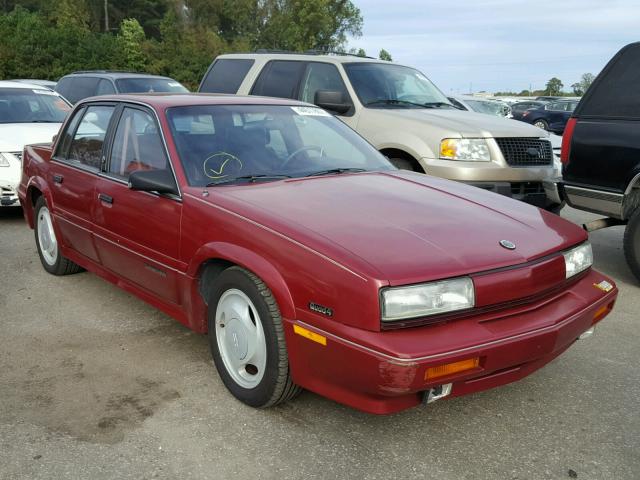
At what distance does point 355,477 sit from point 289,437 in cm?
42

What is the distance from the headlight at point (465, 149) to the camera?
622 cm

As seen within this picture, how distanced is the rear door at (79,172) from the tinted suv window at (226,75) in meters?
3.32

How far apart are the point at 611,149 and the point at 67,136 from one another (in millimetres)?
4240

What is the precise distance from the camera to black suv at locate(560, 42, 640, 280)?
5156 millimetres

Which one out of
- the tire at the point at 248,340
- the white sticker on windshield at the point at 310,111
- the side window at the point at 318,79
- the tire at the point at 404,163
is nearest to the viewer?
the tire at the point at 248,340

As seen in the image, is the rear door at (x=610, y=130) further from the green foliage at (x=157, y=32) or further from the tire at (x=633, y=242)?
the green foliage at (x=157, y=32)

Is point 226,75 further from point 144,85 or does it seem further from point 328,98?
point 144,85

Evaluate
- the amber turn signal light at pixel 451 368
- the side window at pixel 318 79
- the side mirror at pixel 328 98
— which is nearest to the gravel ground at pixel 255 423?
the amber turn signal light at pixel 451 368

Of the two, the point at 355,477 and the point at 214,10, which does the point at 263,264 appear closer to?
the point at 355,477

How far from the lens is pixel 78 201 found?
4.56 metres

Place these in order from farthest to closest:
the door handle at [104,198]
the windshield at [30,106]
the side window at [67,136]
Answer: the windshield at [30,106] → the side window at [67,136] → the door handle at [104,198]

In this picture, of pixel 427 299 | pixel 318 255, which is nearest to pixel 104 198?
pixel 318 255

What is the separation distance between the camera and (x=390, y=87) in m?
7.39

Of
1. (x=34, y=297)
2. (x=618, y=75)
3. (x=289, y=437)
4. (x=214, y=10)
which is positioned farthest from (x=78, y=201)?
(x=214, y=10)
